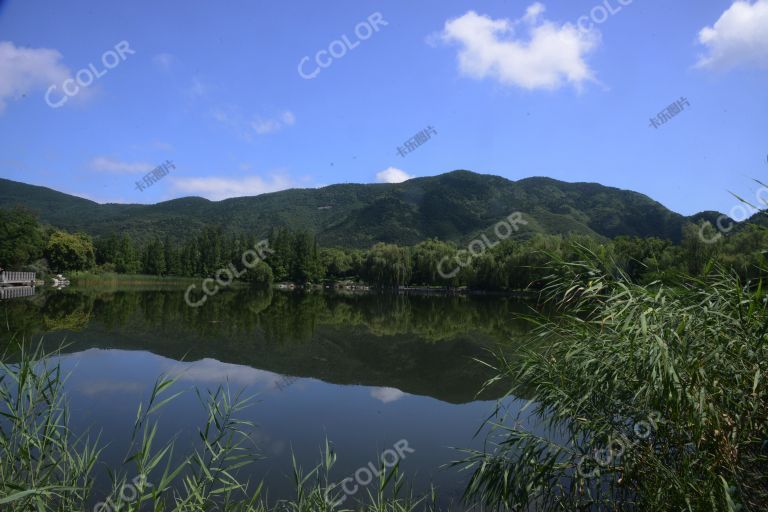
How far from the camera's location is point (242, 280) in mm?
76688

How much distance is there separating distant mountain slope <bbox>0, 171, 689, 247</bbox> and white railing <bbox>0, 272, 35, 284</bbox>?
263ft

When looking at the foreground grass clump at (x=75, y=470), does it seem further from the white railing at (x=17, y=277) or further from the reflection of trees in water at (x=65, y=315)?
the white railing at (x=17, y=277)

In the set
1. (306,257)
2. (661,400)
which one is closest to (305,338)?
(661,400)

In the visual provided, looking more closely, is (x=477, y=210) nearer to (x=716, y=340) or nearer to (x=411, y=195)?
(x=411, y=195)

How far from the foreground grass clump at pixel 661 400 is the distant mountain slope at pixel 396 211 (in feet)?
347

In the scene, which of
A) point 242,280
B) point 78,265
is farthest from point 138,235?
point 78,265

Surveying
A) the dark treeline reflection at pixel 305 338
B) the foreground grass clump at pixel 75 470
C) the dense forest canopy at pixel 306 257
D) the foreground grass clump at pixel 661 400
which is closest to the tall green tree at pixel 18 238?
the dense forest canopy at pixel 306 257

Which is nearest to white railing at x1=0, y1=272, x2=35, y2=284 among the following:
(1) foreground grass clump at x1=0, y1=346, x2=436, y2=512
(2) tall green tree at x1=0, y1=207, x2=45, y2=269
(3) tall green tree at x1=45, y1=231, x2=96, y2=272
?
(2) tall green tree at x1=0, y1=207, x2=45, y2=269

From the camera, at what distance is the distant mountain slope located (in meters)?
123

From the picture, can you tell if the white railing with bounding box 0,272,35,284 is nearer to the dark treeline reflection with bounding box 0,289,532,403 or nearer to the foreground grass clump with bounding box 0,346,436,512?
the dark treeline reflection with bounding box 0,289,532,403

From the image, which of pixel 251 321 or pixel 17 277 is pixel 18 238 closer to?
pixel 17 277

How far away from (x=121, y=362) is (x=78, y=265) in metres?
52.1

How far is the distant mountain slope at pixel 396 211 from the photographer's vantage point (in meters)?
123

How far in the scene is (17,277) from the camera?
142ft
